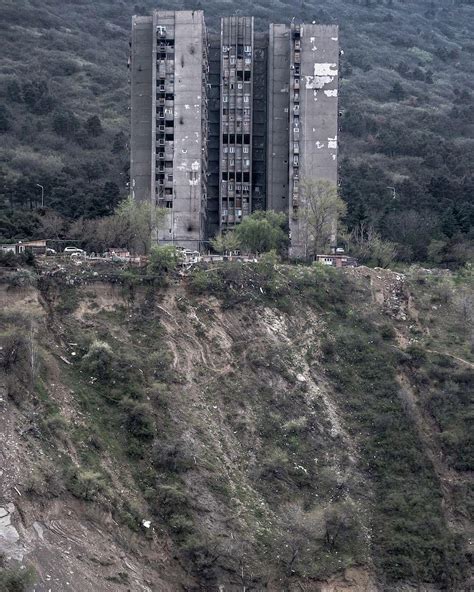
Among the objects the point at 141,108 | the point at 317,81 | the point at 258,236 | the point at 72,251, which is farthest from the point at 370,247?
the point at 72,251

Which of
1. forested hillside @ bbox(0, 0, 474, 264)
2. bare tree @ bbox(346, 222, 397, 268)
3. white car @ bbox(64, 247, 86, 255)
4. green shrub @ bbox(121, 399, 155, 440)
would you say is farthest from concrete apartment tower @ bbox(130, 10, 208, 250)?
green shrub @ bbox(121, 399, 155, 440)

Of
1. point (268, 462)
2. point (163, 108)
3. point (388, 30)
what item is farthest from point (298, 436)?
point (388, 30)

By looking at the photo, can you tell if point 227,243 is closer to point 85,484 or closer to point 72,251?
point 72,251

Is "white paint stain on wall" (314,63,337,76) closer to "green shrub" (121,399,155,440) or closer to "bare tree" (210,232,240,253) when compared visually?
"bare tree" (210,232,240,253)

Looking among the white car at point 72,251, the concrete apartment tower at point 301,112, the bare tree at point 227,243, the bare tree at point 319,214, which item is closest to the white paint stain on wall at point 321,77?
the concrete apartment tower at point 301,112

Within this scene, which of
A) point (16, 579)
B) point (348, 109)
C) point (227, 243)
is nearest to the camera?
point (16, 579)

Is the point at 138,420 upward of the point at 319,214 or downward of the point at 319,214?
downward
